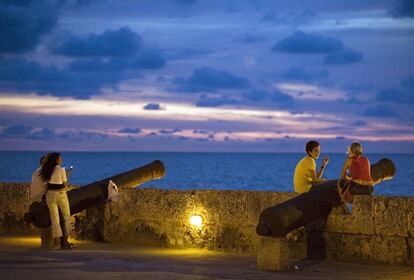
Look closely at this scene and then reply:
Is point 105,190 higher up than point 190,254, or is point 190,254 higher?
point 105,190

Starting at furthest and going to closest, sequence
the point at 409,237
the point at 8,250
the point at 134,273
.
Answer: the point at 8,250 → the point at 409,237 → the point at 134,273

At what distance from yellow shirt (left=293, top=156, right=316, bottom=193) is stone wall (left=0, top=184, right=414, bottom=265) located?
1.29ft

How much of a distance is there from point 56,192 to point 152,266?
2.93 metres

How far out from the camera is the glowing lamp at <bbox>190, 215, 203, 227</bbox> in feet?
42.0

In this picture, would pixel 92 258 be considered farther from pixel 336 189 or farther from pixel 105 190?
pixel 336 189

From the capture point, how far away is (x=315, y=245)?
38.0ft

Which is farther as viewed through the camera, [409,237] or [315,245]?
[315,245]

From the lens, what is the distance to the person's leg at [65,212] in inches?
515

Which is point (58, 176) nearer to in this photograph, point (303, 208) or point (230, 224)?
point (230, 224)

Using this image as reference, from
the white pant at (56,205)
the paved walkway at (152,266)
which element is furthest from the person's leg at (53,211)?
the paved walkway at (152,266)

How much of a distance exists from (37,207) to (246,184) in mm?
71108

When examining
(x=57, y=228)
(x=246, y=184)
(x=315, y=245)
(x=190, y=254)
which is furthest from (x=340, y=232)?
(x=246, y=184)

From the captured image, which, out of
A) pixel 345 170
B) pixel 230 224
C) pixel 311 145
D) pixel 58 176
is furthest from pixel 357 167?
pixel 58 176

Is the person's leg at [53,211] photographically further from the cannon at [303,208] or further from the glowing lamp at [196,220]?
the cannon at [303,208]
